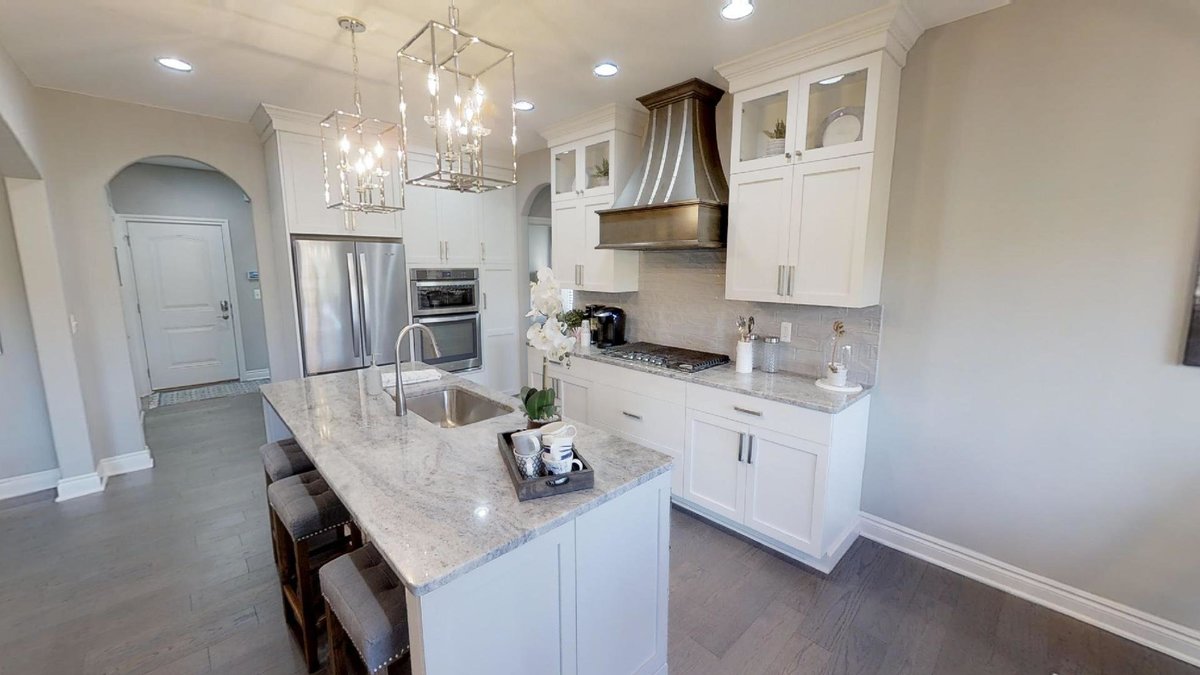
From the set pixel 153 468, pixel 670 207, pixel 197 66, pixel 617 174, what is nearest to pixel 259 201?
pixel 197 66

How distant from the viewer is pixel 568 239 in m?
3.84

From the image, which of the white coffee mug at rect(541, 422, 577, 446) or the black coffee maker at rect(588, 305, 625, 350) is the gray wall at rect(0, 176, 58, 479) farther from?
the white coffee mug at rect(541, 422, 577, 446)

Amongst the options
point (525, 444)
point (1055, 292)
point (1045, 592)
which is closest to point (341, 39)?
point (525, 444)

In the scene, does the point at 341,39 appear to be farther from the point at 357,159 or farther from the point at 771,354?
the point at 771,354

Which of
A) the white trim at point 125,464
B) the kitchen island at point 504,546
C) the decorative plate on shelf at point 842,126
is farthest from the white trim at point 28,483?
the decorative plate on shelf at point 842,126

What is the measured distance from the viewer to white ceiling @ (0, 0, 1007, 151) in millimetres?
2055

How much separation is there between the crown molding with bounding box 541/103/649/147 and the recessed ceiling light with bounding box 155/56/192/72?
2.28 meters

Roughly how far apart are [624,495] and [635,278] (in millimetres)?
2437

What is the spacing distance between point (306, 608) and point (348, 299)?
104 inches

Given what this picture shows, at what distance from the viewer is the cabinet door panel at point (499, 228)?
476 cm

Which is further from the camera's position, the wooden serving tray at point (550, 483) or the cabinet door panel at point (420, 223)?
the cabinet door panel at point (420, 223)

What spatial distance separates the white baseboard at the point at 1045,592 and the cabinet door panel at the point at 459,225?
3.93m

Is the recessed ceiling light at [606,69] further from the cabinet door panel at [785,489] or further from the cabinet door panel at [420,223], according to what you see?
the cabinet door panel at [785,489]

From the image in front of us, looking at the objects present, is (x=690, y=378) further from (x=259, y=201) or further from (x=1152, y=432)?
(x=259, y=201)
